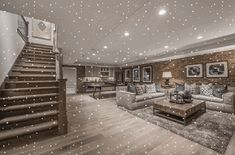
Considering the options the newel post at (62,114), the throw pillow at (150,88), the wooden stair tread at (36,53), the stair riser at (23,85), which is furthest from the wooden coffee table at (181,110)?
the wooden stair tread at (36,53)

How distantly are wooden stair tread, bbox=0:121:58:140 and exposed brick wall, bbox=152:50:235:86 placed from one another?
20.3ft

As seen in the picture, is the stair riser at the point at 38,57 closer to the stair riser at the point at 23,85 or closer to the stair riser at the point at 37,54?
the stair riser at the point at 37,54

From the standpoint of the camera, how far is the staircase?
2.32 meters

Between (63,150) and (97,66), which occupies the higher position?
(97,66)

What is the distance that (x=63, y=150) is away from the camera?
201 cm

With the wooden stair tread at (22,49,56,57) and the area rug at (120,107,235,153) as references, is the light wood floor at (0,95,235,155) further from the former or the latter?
the wooden stair tread at (22,49,56,57)

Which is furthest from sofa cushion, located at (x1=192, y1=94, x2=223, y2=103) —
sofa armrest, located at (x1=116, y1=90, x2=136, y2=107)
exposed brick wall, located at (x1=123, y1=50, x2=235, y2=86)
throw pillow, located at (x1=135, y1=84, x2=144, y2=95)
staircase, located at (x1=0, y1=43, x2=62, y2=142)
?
staircase, located at (x1=0, y1=43, x2=62, y2=142)

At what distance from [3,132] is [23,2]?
2402 millimetres

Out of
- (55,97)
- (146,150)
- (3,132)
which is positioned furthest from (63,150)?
(55,97)

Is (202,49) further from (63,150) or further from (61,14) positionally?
(63,150)

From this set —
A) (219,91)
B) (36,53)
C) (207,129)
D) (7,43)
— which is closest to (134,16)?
(207,129)

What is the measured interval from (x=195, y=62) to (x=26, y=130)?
22.4ft

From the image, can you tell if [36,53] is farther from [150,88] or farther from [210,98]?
[210,98]

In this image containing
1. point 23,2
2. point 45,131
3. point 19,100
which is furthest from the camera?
point 19,100
